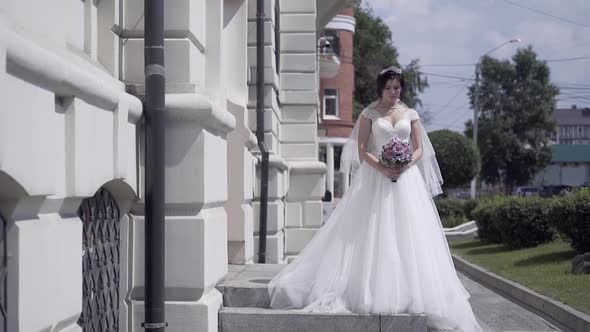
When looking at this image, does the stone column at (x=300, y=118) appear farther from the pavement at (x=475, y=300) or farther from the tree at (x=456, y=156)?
the tree at (x=456, y=156)

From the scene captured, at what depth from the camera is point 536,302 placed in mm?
12312

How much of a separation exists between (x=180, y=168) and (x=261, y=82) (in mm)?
5507

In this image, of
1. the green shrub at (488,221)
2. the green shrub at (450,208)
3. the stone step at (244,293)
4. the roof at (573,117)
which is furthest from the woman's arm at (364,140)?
the roof at (573,117)

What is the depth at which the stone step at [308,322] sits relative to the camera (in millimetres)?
6520

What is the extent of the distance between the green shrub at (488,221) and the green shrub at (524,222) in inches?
32.0

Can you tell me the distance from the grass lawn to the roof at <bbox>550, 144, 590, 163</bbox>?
67.8 metres

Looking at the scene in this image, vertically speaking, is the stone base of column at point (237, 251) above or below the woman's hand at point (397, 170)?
below

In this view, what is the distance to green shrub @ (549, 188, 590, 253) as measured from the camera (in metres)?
14.6

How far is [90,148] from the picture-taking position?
14.8ft

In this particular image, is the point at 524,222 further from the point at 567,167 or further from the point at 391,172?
the point at 567,167

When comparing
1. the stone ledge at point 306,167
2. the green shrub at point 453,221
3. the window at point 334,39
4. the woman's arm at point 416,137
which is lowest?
the green shrub at point 453,221

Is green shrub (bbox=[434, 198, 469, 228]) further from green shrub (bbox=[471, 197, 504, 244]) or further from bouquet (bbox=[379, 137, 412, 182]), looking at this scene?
bouquet (bbox=[379, 137, 412, 182])

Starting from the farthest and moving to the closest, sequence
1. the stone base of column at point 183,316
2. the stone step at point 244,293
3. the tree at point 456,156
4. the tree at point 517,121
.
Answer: the tree at point 517,121
the tree at point 456,156
the stone step at point 244,293
the stone base of column at point 183,316

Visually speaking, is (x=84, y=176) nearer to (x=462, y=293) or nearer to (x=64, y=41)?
(x=64, y=41)
